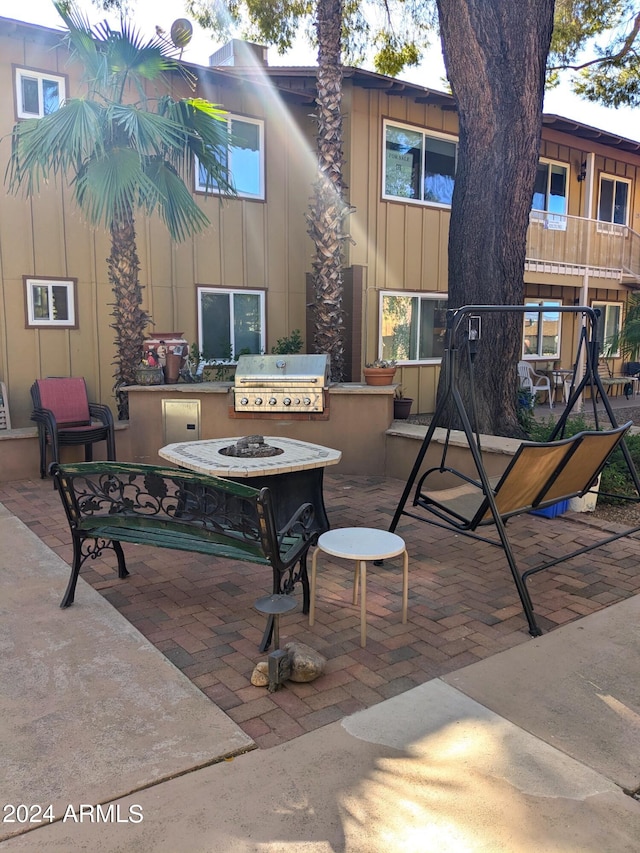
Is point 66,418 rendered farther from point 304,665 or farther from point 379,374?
point 304,665

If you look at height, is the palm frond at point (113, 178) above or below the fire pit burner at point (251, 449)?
above

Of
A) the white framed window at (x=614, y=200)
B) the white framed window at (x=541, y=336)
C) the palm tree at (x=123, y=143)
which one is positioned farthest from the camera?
the white framed window at (x=614, y=200)

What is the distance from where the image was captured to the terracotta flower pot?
7.02 metres

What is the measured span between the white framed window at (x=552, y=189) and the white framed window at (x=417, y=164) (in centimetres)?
268

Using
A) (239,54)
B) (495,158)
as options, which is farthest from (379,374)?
(239,54)

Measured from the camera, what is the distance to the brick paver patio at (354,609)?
2.74m

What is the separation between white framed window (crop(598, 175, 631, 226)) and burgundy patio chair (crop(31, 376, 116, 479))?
13.2m

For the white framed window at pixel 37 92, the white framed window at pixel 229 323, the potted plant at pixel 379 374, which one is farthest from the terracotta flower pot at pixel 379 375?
the white framed window at pixel 37 92

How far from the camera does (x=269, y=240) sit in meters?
10.4

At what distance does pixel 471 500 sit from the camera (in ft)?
13.6

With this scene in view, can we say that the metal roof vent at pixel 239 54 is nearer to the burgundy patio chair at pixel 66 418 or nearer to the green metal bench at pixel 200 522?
the burgundy patio chair at pixel 66 418

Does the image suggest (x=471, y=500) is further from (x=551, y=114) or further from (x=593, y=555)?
(x=551, y=114)

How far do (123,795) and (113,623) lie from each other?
1353 millimetres

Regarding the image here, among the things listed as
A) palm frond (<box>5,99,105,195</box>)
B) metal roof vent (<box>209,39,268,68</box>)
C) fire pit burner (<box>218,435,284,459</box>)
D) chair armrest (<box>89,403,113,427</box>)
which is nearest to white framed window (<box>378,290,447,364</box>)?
metal roof vent (<box>209,39,268,68</box>)
